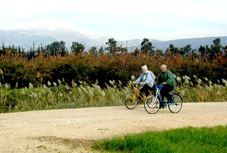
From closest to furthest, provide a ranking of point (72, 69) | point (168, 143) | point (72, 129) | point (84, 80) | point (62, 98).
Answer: point (168, 143) < point (72, 129) < point (62, 98) < point (84, 80) < point (72, 69)

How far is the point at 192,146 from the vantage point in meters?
6.79

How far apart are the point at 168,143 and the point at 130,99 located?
523 centimetres

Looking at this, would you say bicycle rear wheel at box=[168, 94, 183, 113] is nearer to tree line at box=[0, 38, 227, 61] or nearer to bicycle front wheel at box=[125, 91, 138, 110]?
bicycle front wheel at box=[125, 91, 138, 110]

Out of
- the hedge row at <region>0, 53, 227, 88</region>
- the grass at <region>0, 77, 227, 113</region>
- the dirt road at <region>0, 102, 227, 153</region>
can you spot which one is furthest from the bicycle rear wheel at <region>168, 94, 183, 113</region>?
the hedge row at <region>0, 53, 227, 88</region>

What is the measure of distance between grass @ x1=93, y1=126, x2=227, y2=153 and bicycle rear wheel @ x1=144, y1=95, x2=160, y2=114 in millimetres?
3420

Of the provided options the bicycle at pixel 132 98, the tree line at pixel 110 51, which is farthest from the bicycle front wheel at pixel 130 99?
the tree line at pixel 110 51

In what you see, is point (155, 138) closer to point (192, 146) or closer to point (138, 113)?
point (192, 146)

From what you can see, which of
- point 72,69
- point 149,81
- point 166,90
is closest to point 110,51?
point 72,69

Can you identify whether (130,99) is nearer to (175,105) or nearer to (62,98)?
(175,105)

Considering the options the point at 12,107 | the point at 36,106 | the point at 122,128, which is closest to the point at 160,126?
the point at 122,128

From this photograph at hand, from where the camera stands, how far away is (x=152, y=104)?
36.6 ft

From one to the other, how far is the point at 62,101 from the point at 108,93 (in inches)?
86.5

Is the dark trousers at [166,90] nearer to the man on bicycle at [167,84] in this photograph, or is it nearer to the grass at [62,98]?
the man on bicycle at [167,84]

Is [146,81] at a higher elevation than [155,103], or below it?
higher
